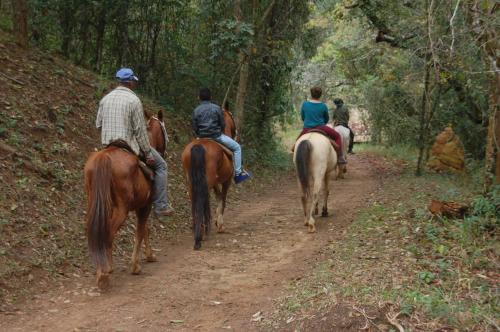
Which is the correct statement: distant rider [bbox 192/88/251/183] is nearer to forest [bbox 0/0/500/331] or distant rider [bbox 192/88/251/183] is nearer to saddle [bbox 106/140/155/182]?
forest [bbox 0/0/500/331]

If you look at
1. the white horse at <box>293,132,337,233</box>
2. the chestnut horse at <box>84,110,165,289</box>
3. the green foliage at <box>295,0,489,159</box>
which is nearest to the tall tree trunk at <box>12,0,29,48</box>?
the chestnut horse at <box>84,110,165,289</box>

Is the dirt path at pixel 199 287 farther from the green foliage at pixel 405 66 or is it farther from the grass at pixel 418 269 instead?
the green foliage at pixel 405 66

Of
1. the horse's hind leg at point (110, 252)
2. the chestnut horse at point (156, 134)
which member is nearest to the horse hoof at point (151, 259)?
the horse's hind leg at point (110, 252)

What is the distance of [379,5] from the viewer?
14.8 metres

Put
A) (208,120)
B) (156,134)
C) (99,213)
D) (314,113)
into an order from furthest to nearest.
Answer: (314,113)
(208,120)
(156,134)
(99,213)

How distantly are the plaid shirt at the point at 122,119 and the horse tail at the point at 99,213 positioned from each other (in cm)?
63

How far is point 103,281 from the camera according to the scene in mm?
6363

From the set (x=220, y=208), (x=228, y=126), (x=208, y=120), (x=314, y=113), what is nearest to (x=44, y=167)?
(x=208, y=120)

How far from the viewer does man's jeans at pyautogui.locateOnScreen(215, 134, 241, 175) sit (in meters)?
9.59

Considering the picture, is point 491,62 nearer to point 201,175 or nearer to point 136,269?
point 201,175

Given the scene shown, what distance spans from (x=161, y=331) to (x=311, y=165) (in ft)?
17.2

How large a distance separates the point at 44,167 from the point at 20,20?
459cm

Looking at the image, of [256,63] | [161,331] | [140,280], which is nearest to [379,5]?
[256,63]

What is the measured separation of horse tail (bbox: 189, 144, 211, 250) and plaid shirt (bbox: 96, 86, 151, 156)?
5.17ft
